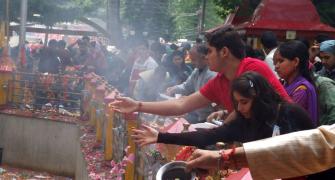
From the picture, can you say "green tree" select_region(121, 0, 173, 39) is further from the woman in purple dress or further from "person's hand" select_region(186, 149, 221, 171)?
"person's hand" select_region(186, 149, 221, 171)

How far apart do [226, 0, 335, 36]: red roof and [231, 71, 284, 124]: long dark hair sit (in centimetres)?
1067

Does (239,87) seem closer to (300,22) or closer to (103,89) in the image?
(103,89)

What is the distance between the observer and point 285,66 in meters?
4.58

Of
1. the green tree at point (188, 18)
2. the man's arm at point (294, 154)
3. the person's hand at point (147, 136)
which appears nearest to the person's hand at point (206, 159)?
the man's arm at point (294, 154)

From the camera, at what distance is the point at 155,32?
125 feet

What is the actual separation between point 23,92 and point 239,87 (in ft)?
35.3

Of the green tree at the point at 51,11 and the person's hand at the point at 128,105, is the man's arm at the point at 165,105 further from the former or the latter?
the green tree at the point at 51,11

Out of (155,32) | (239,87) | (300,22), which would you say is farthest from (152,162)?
(155,32)

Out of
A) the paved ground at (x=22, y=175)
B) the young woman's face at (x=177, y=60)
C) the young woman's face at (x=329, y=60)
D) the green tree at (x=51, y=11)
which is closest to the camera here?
the young woman's face at (x=329, y=60)

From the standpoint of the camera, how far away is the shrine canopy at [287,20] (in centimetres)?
1373

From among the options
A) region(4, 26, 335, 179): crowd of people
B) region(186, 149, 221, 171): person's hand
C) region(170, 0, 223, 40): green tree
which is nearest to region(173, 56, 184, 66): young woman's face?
region(4, 26, 335, 179): crowd of people

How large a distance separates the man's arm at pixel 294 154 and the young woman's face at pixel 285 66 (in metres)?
2.34

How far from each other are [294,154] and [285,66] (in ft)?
8.04

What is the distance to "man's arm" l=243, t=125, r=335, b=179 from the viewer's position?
2.21 meters
